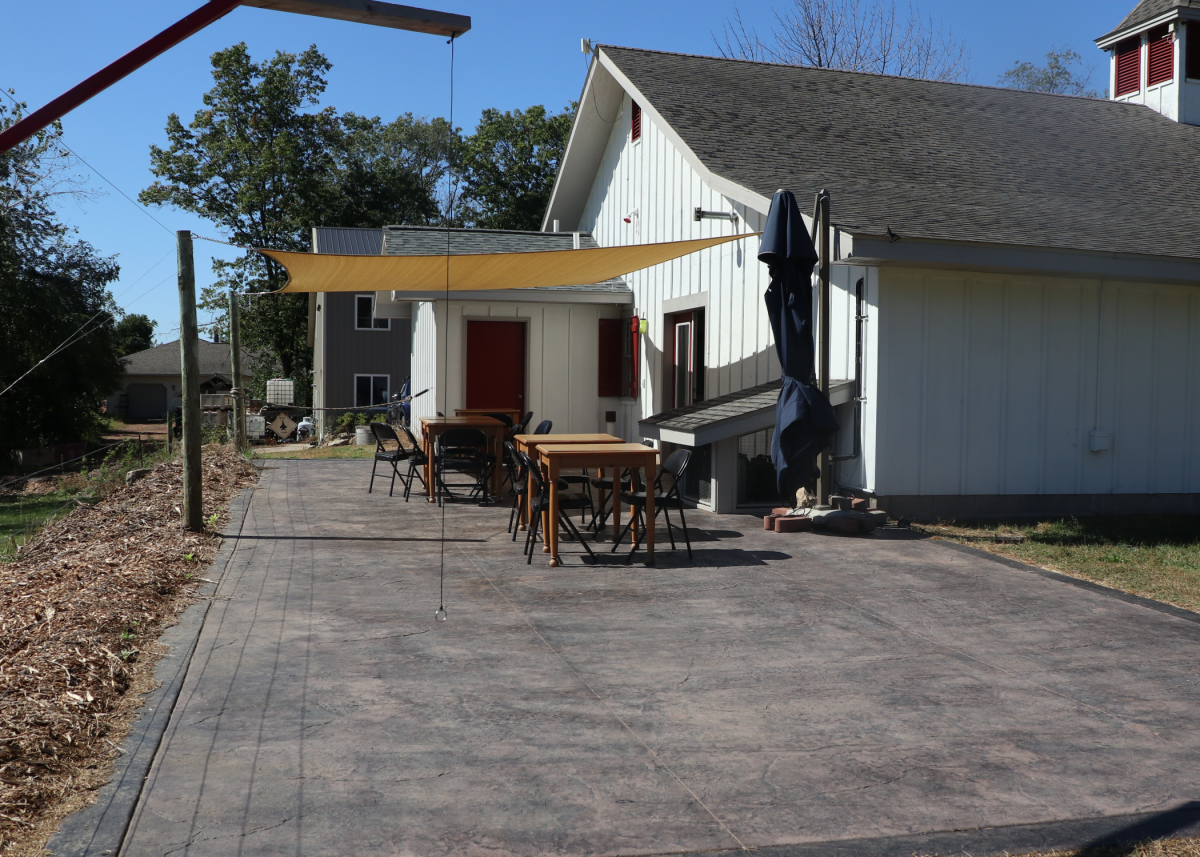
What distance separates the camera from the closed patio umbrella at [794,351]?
7957mm

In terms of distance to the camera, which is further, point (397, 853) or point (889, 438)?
point (889, 438)

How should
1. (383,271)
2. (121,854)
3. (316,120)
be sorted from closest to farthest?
(121,854) → (383,271) → (316,120)

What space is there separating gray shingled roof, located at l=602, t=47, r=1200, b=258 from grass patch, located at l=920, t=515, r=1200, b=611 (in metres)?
2.41

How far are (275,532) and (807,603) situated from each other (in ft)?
14.7

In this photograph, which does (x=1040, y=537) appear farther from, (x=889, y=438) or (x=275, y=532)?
(x=275, y=532)

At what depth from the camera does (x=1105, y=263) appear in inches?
337

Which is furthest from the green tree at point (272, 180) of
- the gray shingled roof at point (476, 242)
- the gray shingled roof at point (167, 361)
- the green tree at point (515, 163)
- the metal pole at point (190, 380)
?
the metal pole at point (190, 380)

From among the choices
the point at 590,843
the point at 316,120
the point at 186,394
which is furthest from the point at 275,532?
the point at 316,120

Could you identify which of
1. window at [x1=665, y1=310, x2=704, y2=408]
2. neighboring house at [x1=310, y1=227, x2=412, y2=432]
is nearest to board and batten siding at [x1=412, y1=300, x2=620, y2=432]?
window at [x1=665, y1=310, x2=704, y2=408]

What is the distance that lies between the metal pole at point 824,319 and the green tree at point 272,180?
30.7m

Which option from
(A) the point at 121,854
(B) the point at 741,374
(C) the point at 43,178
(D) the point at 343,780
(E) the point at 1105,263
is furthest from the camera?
(C) the point at 43,178

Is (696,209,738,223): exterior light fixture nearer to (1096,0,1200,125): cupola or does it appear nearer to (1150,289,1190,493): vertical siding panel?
(1150,289,1190,493): vertical siding panel

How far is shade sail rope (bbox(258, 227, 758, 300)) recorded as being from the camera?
9.21 m

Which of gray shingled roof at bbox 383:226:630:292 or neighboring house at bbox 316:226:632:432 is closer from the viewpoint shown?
neighboring house at bbox 316:226:632:432
